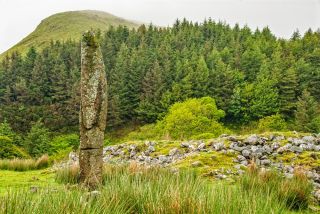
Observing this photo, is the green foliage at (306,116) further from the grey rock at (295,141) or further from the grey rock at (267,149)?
the grey rock at (267,149)

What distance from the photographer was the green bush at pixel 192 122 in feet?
172

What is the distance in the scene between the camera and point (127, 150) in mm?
18875

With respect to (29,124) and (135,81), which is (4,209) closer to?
(29,124)

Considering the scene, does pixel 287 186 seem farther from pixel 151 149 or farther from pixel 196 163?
pixel 151 149

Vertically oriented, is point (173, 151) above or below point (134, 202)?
below

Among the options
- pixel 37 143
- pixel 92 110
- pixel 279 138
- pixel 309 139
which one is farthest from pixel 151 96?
pixel 92 110

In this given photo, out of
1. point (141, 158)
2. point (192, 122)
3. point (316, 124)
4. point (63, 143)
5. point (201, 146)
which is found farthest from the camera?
point (316, 124)

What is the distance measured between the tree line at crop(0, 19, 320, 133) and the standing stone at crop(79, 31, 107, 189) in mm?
61775

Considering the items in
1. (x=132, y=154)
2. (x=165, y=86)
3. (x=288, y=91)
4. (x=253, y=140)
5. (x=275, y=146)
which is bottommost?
(x=132, y=154)

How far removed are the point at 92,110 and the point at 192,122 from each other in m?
43.9

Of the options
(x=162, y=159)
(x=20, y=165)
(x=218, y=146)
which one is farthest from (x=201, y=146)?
(x=20, y=165)

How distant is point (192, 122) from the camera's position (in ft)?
172

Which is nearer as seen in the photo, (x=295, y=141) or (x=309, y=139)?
(x=295, y=141)

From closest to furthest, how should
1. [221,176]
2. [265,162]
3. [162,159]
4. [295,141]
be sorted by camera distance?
[221,176], [265,162], [295,141], [162,159]
